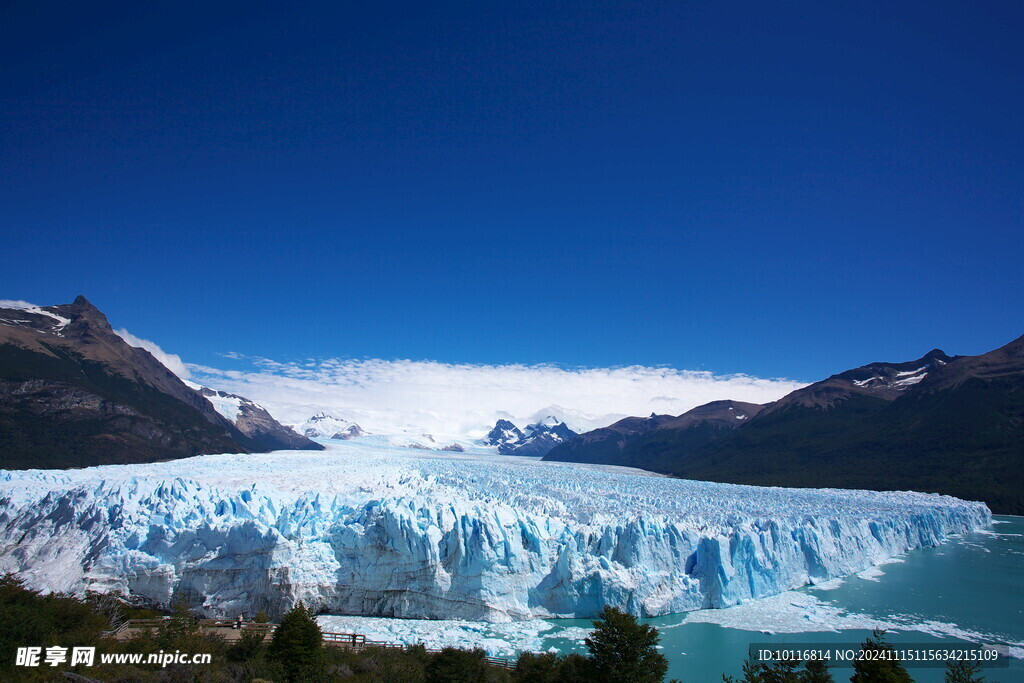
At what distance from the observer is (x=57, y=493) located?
2378 centimetres

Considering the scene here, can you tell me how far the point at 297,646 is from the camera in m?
13.9

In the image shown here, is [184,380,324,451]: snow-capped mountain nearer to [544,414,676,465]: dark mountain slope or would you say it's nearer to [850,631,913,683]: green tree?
[544,414,676,465]: dark mountain slope

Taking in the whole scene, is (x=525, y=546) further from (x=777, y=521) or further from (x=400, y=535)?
(x=777, y=521)

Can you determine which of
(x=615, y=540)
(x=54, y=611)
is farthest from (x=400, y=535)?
(x=54, y=611)

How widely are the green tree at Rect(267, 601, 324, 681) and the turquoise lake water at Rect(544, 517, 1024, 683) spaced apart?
29.1 feet

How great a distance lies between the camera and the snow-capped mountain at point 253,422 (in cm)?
15400

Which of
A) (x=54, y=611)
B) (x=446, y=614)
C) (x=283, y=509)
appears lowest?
(x=446, y=614)

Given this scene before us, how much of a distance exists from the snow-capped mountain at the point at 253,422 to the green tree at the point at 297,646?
139 metres

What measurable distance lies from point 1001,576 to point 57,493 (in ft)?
159

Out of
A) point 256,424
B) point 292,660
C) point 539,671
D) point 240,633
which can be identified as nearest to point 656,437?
point 256,424

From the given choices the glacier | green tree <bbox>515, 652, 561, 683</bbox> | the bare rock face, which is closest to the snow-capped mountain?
the bare rock face

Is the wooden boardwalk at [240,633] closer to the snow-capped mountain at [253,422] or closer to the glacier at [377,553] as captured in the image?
the glacier at [377,553]

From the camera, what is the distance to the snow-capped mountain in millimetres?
154000

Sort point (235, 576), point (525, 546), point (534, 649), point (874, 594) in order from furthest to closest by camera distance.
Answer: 1. point (874, 594)
2. point (525, 546)
3. point (235, 576)
4. point (534, 649)
